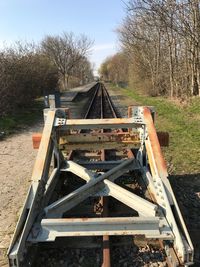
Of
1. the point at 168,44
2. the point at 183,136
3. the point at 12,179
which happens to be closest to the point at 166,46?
the point at 168,44

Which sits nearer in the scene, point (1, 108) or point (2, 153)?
point (2, 153)

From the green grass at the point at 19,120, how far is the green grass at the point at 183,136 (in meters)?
5.52

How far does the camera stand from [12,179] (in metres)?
7.17

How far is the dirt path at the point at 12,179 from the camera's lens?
4.92 metres

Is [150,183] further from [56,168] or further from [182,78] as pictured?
[182,78]

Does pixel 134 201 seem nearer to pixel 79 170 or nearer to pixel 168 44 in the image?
pixel 79 170

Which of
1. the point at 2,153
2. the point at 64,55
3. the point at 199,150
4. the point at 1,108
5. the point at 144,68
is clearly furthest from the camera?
the point at 64,55

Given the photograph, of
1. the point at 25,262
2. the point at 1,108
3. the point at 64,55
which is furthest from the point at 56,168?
the point at 64,55

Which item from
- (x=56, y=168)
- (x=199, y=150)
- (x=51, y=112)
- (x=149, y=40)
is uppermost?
(x=149, y=40)

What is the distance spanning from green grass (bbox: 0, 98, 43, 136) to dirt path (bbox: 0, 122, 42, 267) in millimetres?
1361

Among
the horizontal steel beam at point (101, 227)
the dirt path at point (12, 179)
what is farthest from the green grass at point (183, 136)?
the horizontal steel beam at point (101, 227)

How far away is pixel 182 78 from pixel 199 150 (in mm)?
15167

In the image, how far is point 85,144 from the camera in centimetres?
627

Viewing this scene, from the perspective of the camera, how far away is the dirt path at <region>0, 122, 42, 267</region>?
16.1 feet
